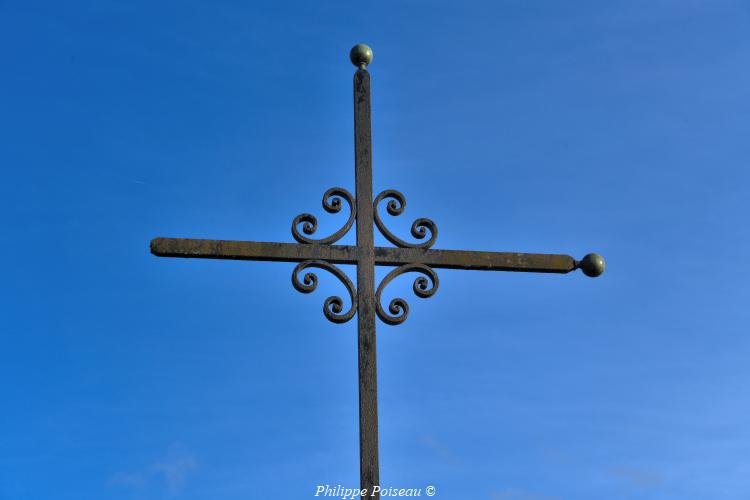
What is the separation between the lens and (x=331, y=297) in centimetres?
693

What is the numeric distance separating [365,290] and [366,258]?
0.74ft

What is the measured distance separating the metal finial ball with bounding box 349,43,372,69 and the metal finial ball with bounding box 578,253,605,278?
2010 mm

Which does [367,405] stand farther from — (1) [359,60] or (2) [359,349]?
(1) [359,60]

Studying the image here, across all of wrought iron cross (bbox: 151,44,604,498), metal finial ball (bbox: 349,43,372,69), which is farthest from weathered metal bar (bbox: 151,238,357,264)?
metal finial ball (bbox: 349,43,372,69)

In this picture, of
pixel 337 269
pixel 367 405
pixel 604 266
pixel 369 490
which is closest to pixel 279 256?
pixel 337 269

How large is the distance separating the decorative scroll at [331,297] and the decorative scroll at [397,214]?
0.43 meters

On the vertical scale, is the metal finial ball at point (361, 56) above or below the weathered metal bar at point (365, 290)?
above

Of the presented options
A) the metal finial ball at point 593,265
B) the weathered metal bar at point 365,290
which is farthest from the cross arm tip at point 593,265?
the weathered metal bar at point 365,290

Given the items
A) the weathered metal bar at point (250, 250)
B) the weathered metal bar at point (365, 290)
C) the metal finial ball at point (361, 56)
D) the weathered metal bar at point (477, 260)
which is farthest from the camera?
the metal finial ball at point (361, 56)

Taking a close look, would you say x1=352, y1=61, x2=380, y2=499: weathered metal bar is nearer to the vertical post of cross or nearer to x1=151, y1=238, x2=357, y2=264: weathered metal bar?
the vertical post of cross

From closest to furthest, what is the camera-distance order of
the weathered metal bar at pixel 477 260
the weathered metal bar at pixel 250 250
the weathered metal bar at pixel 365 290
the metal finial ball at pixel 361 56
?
1. the weathered metal bar at pixel 365 290
2. the weathered metal bar at pixel 250 250
3. the weathered metal bar at pixel 477 260
4. the metal finial ball at pixel 361 56

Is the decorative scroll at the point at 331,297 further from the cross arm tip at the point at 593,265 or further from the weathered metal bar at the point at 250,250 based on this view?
the cross arm tip at the point at 593,265

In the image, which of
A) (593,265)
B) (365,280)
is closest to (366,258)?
(365,280)

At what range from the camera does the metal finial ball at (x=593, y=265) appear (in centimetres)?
746
